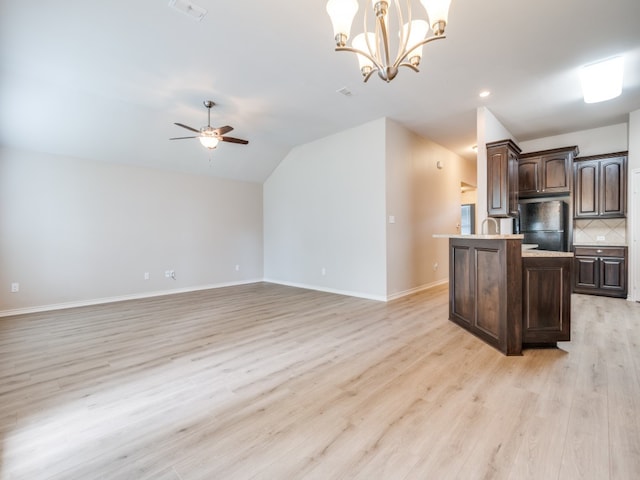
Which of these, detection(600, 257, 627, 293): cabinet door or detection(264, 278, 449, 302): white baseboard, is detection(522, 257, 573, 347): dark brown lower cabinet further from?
detection(600, 257, 627, 293): cabinet door

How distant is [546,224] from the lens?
5.24 metres

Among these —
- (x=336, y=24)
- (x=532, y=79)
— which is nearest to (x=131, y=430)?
(x=336, y=24)

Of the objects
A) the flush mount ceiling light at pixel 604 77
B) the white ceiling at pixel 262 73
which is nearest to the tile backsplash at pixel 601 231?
the white ceiling at pixel 262 73

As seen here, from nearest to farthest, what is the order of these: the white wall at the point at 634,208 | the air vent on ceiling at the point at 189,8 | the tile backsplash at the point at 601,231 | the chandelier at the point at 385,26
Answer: the chandelier at the point at 385,26 → the air vent on ceiling at the point at 189,8 → the white wall at the point at 634,208 → the tile backsplash at the point at 601,231

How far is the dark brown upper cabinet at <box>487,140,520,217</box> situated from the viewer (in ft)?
13.6

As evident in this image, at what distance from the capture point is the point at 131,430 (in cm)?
167

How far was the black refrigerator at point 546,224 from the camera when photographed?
201 inches

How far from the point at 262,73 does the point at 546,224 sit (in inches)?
210

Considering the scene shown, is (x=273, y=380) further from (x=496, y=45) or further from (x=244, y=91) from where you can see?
(x=496, y=45)

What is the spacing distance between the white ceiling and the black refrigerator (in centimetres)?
142

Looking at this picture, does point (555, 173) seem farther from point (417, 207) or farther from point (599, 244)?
point (417, 207)

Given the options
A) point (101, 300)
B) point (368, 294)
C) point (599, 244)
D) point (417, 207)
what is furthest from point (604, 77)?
point (101, 300)

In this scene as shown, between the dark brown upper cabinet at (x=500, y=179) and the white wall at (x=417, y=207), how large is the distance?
4.38 ft

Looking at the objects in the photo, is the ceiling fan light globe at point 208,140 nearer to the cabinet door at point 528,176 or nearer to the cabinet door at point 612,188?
the cabinet door at point 528,176
